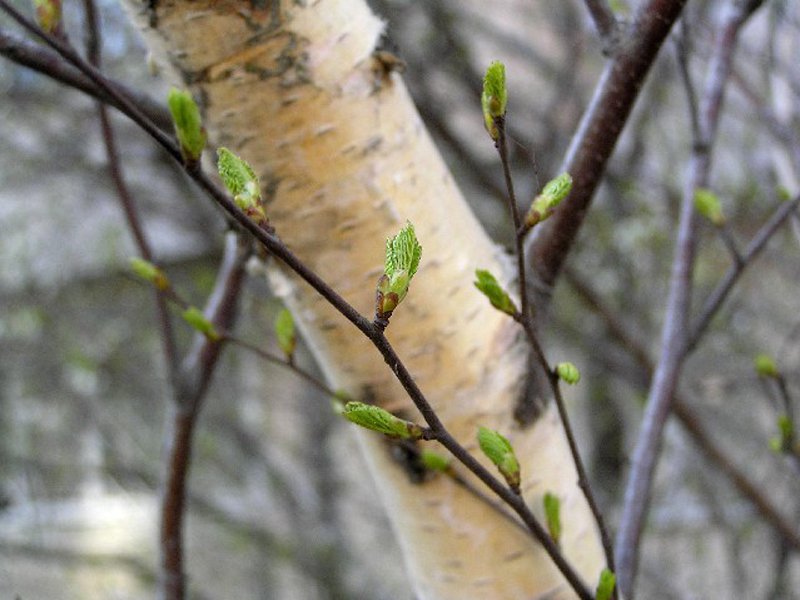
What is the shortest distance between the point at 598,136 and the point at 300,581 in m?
3.44

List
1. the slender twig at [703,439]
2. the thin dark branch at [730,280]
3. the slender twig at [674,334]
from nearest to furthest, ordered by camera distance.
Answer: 1. the slender twig at [674,334]
2. the thin dark branch at [730,280]
3. the slender twig at [703,439]

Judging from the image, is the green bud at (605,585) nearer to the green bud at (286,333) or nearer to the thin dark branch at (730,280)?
the green bud at (286,333)

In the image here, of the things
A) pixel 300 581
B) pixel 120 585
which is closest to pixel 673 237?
pixel 300 581

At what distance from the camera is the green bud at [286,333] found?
0.72 m

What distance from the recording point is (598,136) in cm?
69

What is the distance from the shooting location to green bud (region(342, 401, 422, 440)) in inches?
18.8

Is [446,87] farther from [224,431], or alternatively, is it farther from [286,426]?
[286,426]

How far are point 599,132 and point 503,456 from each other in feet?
0.97

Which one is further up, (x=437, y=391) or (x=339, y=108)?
(x=339, y=108)

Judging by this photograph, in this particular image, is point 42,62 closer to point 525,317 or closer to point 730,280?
point 525,317

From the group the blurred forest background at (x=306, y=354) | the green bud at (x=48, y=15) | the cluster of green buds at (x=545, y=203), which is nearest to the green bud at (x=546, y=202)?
the cluster of green buds at (x=545, y=203)

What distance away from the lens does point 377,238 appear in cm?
64

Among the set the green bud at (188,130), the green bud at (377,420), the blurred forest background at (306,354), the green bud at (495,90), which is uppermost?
the green bud at (495,90)

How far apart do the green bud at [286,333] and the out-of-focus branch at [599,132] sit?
21cm
